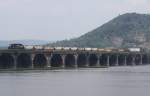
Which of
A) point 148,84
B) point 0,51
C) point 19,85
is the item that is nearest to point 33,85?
point 19,85

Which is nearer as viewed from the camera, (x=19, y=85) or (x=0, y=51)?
(x=19, y=85)

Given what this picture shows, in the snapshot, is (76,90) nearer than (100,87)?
Yes

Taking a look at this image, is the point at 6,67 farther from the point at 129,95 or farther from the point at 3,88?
the point at 129,95

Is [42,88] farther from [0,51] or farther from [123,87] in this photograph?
[0,51]

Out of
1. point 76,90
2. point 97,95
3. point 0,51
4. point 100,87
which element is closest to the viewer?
point 97,95

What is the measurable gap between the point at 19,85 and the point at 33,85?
2690 millimetres

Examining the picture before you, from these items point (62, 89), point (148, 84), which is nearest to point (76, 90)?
point (62, 89)

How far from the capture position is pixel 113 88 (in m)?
126

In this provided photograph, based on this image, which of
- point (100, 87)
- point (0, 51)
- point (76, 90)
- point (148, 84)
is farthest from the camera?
point (0, 51)

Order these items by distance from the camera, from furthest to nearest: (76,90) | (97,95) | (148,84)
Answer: (148,84) → (76,90) → (97,95)

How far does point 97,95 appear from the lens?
109562 millimetres

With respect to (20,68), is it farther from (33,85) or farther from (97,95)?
A: (97,95)

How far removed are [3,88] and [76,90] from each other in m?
13.7

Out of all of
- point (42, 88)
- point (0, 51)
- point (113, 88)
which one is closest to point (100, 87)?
point (113, 88)
